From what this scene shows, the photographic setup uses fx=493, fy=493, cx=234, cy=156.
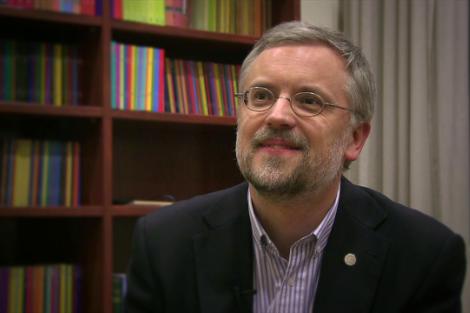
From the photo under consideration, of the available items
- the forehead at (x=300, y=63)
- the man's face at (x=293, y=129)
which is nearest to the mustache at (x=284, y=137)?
the man's face at (x=293, y=129)

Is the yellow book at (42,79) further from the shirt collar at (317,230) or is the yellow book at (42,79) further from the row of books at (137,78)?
the shirt collar at (317,230)

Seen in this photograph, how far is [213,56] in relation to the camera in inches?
93.0

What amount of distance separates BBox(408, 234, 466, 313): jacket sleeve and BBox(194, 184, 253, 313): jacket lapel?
432mm

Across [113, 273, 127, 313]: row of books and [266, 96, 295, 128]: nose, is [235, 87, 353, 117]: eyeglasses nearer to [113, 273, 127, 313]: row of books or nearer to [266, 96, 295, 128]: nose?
[266, 96, 295, 128]: nose

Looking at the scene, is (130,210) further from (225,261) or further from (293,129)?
(293,129)

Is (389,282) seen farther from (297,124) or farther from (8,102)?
(8,102)

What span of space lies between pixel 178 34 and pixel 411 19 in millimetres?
1317

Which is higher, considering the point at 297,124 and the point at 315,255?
the point at 297,124

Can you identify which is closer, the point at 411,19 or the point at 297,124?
the point at 297,124

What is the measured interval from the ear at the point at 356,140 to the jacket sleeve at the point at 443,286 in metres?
0.34

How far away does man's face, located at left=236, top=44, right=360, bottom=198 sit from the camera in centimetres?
121

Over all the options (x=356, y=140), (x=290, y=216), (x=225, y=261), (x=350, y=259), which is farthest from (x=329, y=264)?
(x=356, y=140)

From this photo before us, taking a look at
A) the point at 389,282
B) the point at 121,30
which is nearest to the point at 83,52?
the point at 121,30

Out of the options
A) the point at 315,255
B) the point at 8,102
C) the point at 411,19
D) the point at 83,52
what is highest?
the point at 411,19
